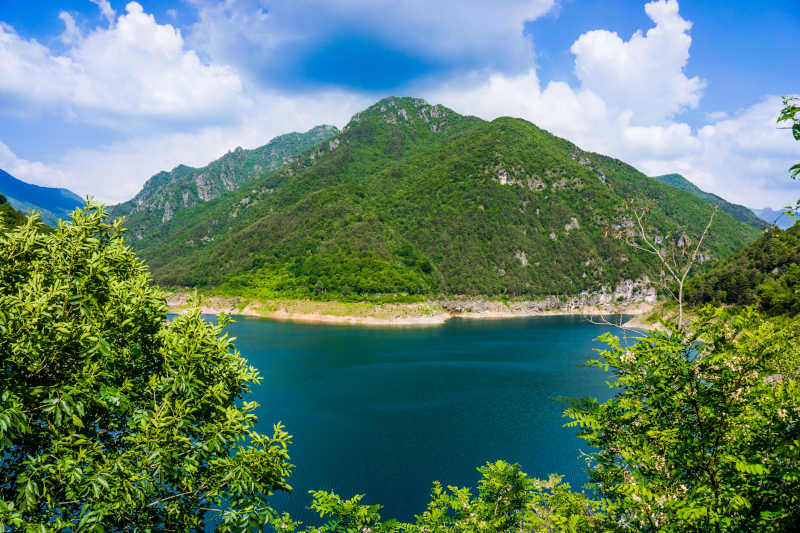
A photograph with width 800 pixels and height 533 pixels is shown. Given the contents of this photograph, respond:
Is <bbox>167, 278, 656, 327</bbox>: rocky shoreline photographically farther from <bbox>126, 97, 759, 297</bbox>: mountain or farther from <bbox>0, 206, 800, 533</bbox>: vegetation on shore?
<bbox>0, 206, 800, 533</bbox>: vegetation on shore

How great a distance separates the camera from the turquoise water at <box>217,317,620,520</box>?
28.2 meters

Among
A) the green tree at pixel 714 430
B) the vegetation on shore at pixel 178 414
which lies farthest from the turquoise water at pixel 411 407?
the vegetation on shore at pixel 178 414

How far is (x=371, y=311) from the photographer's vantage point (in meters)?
116

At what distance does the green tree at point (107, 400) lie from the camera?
4.78m

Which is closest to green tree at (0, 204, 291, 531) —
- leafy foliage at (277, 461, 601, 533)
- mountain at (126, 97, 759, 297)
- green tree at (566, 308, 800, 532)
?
leafy foliage at (277, 461, 601, 533)

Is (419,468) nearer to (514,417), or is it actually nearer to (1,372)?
(514,417)

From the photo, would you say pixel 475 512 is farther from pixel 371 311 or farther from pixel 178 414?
pixel 371 311

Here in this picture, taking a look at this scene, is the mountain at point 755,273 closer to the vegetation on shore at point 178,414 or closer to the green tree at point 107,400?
the vegetation on shore at point 178,414

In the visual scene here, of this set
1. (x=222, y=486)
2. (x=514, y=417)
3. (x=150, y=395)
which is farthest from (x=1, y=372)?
(x=514, y=417)

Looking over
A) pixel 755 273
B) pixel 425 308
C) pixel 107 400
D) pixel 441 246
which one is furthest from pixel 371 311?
pixel 107 400

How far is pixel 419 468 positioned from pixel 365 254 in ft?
385

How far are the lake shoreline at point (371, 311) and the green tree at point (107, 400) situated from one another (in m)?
104

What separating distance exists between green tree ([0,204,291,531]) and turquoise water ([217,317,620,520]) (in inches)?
234

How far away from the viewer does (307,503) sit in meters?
24.2
